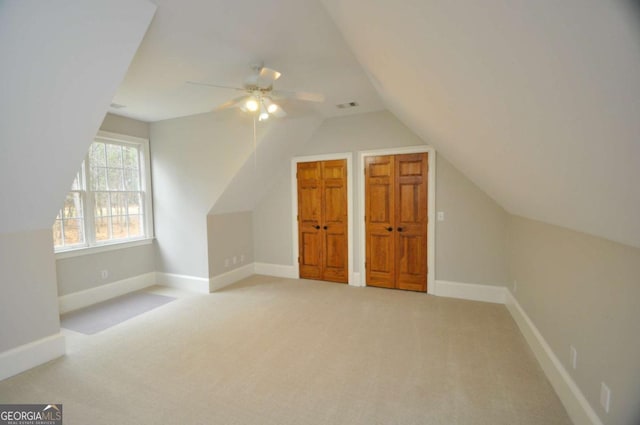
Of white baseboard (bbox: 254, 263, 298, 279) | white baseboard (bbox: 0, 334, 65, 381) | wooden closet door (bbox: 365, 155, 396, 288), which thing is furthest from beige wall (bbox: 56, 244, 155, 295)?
wooden closet door (bbox: 365, 155, 396, 288)

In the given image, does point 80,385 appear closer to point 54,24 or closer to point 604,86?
point 54,24

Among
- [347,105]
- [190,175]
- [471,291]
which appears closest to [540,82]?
[347,105]

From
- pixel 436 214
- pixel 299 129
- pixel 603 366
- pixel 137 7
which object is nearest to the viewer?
pixel 603 366

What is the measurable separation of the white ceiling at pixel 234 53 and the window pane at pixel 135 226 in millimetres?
1815

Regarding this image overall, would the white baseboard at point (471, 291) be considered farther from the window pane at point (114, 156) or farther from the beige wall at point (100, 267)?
the window pane at point (114, 156)

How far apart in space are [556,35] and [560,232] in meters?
2.07

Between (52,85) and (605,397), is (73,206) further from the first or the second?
(605,397)

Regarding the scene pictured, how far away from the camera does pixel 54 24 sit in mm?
1631

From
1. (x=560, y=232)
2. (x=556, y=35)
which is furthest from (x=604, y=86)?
(x=560, y=232)

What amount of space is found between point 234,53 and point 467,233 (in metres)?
3.59

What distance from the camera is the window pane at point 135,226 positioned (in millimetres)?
4492

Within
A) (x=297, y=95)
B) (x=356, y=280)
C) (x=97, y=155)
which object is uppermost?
(x=297, y=95)

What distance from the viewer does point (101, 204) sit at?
407 centimetres

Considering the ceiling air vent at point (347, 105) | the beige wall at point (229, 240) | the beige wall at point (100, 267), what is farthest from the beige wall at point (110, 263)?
the ceiling air vent at point (347, 105)
